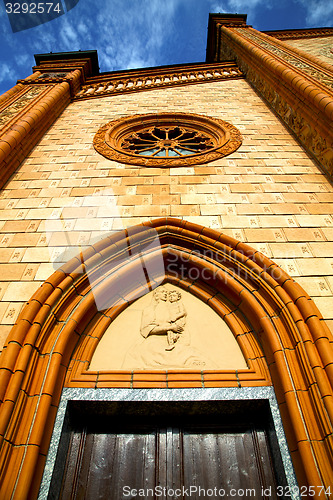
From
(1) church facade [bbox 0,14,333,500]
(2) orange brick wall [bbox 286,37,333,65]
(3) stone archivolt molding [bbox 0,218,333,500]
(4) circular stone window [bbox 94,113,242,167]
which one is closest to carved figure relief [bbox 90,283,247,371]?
(1) church facade [bbox 0,14,333,500]

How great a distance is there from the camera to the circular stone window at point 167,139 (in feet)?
20.2

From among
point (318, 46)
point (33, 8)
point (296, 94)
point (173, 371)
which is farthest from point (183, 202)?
point (318, 46)

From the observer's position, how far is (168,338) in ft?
11.8

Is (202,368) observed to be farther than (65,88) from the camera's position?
No

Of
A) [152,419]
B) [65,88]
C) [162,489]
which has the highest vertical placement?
[65,88]

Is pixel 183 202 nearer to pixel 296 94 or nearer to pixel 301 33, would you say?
pixel 296 94

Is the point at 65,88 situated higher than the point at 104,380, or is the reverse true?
the point at 65,88

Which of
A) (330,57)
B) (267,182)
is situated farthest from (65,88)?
(330,57)

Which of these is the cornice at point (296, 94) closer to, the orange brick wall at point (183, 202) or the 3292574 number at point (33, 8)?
the orange brick wall at point (183, 202)

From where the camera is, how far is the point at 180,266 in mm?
4445

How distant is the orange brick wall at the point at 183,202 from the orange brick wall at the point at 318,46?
8.45 metres

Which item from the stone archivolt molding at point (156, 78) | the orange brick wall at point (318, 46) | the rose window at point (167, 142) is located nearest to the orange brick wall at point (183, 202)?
the rose window at point (167, 142)

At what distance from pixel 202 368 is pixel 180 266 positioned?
59.5 inches

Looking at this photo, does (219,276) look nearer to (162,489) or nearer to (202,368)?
(202,368)
